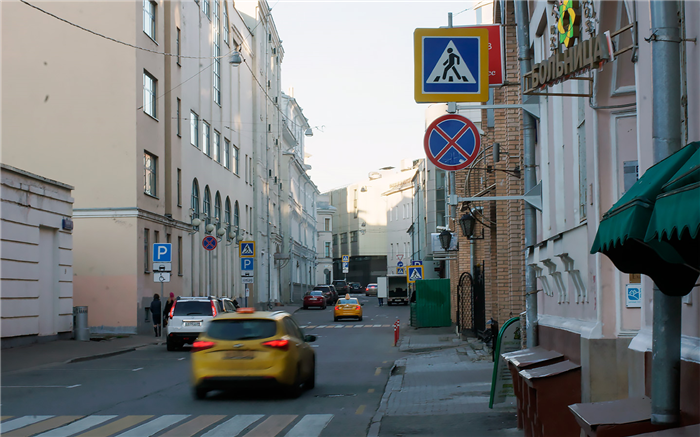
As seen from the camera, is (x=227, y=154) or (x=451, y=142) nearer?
(x=451, y=142)

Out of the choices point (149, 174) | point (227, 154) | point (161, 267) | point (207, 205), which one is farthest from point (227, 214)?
point (161, 267)

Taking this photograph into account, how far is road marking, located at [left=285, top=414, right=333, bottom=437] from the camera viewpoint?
1015 centimetres

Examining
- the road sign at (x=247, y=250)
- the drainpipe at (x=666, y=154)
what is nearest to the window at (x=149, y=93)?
the road sign at (x=247, y=250)

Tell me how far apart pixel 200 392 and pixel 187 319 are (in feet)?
37.9

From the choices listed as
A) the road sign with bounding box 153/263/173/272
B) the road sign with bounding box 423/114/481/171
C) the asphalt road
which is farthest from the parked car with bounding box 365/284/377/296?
the road sign with bounding box 423/114/481/171

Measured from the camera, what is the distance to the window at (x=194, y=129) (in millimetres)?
41281

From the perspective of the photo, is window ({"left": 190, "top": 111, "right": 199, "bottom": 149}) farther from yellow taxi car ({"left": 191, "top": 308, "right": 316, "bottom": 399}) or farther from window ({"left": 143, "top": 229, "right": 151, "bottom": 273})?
yellow taxi car ({"left": 191, "top": 308, "right": 316, "bottom": 399})

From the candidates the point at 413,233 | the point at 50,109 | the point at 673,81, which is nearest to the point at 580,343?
the point at 673,81

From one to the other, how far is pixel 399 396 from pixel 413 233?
7018 centimetres

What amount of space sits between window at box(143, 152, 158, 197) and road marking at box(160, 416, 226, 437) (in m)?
22.8

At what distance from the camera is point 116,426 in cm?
1078

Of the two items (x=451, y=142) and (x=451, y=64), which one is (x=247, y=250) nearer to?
(x=451, y=142)

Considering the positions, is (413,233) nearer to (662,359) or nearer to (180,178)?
(180,178)

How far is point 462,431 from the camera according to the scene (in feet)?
32.7
